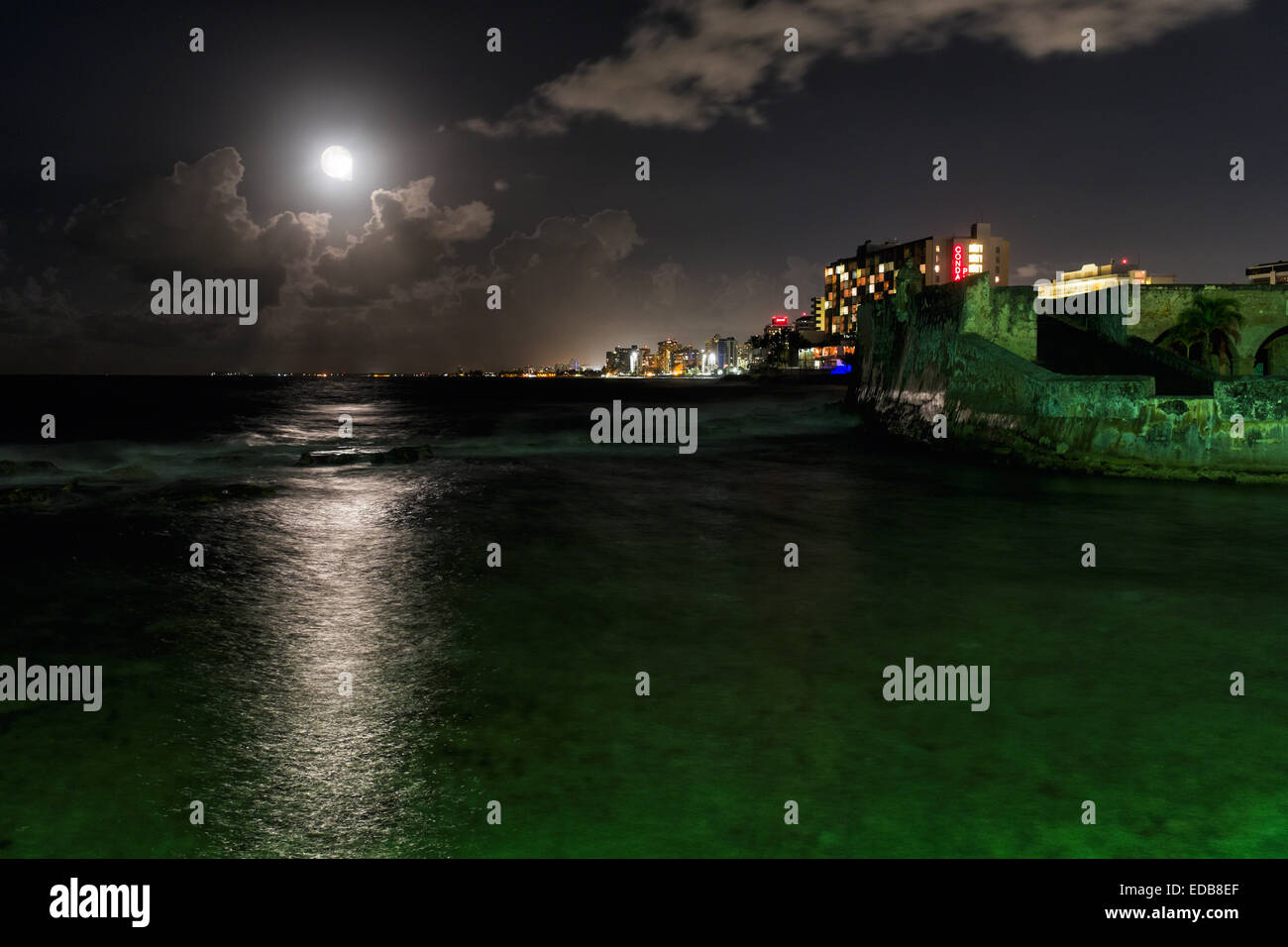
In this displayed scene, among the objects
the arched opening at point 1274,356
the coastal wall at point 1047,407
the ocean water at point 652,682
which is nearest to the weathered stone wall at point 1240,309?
the arched opening at point 1274,356

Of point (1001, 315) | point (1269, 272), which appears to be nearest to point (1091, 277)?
point (1269, 272)

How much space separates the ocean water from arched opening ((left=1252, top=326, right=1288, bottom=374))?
27.8 metres

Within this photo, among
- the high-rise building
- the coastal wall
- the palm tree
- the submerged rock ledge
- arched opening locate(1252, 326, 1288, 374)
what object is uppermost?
the high-rise building

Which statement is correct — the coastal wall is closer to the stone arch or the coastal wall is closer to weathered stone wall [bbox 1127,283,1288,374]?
weathered stone wall [bbox 1127,283,1288,374]

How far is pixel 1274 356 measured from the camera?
133 feet

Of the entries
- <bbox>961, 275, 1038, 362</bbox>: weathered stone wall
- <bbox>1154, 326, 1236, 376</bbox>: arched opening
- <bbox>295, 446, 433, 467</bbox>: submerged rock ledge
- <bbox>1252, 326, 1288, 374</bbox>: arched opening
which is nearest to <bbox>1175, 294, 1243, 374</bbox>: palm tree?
<bbox>1154, 326, 1236, 376</bbox>: arched opening

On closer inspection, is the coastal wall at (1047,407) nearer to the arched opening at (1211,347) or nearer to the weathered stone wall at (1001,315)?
the weathered stone wall at (1001,315)

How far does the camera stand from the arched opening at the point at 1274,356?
39938mm

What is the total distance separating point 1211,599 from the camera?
10727 mm

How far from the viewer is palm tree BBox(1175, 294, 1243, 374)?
3556 cm

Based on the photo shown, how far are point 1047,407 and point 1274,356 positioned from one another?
81.9 ft

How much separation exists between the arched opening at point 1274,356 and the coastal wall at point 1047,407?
18.9 meters
